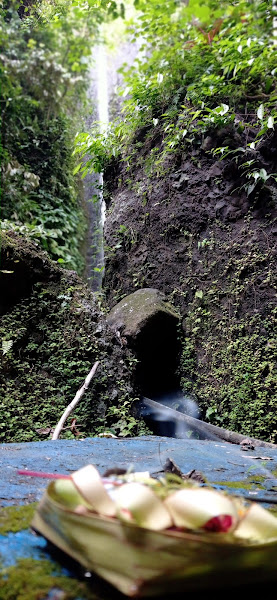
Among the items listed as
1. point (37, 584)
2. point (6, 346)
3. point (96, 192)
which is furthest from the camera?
point (96, 192)

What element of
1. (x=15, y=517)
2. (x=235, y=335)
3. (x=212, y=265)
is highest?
(x=15, y=517)

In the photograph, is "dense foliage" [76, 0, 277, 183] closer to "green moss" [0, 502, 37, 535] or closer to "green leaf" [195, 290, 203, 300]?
"green moss" [0, 502, 37, 535]

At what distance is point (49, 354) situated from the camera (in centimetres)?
429

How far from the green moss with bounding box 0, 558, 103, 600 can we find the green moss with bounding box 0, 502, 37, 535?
7.4 inches

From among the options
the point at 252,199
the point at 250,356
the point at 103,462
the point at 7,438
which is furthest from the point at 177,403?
the point at 103,462

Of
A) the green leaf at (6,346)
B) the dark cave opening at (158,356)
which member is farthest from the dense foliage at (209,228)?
the green leaf at (6,346)

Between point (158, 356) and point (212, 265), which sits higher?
point (212, 265)

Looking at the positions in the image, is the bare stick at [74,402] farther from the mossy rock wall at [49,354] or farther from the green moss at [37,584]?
the green moss at [37,584]

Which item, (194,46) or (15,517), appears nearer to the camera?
(15,517)

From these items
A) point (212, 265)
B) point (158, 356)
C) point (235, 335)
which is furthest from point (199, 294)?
point (158, 356)

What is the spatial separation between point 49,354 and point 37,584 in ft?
12.3

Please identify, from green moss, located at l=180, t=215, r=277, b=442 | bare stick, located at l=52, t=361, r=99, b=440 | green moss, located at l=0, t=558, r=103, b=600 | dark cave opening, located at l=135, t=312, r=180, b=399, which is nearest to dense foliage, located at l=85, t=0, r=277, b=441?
green moss, located at l=180, t=215, r=277, b=442

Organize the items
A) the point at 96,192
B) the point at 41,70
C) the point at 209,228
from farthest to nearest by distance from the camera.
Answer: the point at 209,228 → the point at 96,192 → the point at 41,70

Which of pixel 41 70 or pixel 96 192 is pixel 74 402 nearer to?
pixel 96 192
